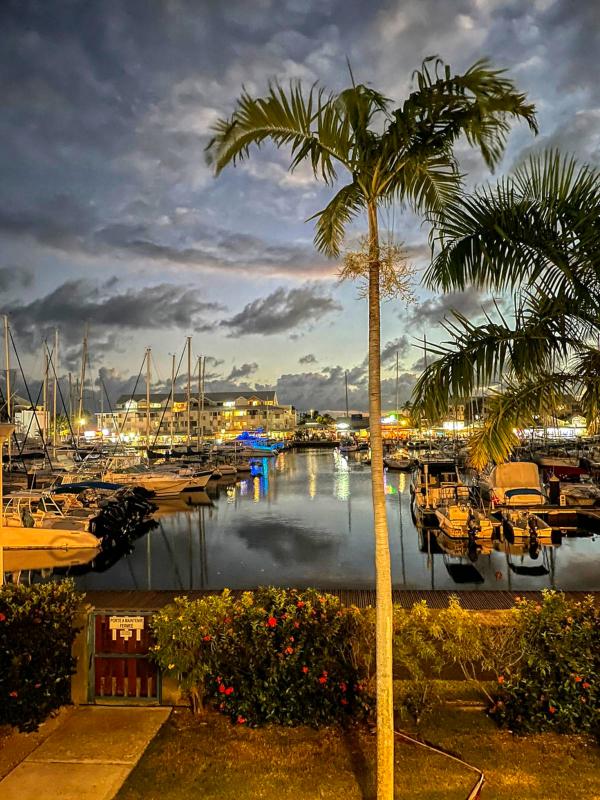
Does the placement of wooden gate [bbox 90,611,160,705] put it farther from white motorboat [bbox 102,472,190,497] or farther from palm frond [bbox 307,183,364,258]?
white motorboat [bbox 102,472,190,497]

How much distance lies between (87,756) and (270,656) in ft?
7.69

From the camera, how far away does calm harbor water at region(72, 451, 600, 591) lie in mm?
22062

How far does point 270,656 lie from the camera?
6.79 meters

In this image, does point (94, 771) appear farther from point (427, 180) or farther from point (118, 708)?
point (427, 180)

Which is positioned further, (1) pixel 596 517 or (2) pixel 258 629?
(1) pixel 596 517

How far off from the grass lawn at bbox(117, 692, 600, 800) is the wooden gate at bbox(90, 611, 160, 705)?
822 millimetres

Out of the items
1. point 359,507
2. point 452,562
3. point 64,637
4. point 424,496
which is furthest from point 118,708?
point 359,507

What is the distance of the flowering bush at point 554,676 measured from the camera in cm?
643

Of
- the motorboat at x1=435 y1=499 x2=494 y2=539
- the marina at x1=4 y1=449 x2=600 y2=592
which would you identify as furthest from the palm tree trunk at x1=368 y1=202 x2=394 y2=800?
the motorboat at x1=435 y1=499 x2=494 y2=539

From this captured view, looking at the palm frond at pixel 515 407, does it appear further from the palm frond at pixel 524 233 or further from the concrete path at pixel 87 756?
the concrete path at pixel 87 756

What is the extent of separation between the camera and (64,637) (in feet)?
23.9

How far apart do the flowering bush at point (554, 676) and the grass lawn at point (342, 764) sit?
247mm

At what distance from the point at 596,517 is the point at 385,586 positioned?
104 ft

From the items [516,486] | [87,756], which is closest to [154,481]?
[516,486]
